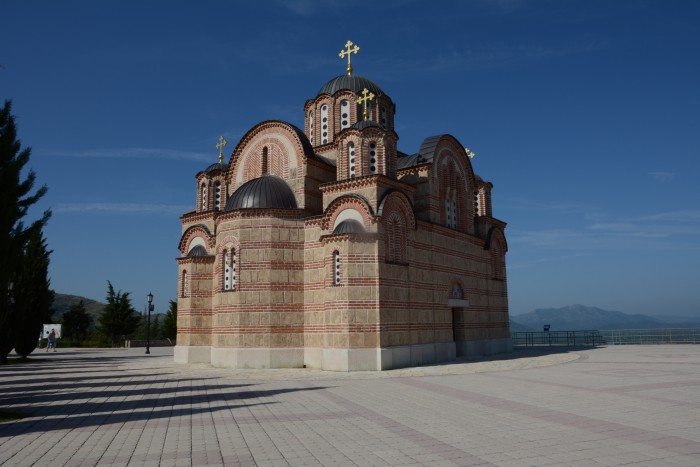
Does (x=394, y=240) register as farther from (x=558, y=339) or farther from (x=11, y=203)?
(x=558, y=339)

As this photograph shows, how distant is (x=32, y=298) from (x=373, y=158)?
17525 millimetres

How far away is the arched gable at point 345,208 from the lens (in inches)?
715

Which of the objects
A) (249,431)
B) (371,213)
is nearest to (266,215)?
(371,213)

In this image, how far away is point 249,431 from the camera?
26.9ft

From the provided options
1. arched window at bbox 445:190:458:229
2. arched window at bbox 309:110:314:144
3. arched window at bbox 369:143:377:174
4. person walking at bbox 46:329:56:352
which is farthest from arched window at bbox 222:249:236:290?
person walking at bbox 46:329:56:352

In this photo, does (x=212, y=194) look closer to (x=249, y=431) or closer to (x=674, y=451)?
(x=249, y=431)

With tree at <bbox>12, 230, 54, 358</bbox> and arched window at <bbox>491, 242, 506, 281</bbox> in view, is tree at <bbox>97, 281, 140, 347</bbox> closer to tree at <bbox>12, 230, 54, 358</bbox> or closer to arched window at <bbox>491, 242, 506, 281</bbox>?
tree at <bbox>12, 230, 54, 358</bbox>

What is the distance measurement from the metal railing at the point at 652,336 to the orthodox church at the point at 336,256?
13.4 metres

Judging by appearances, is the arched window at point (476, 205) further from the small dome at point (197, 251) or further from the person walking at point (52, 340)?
the person walking at point (52, 340)

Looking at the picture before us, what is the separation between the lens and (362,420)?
352 inches

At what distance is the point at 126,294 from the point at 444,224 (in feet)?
92.5

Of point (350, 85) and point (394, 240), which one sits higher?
point (350, 85)

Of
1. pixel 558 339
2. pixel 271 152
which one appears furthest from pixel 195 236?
pixel 558 339

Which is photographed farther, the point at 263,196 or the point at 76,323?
the point at 76,323
